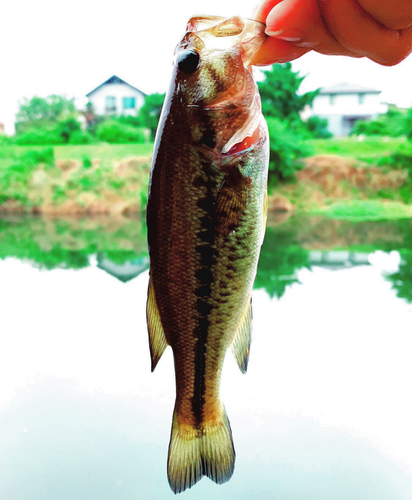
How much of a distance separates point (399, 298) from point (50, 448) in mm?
2636

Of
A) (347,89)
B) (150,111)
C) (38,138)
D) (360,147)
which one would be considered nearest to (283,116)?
(360,147)

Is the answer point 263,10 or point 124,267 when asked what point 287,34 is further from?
point 124,267

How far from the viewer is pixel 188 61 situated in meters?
0.52

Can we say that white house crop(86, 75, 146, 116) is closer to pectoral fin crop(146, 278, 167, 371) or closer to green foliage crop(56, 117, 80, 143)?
green foliage crop(56, 117, 80, 143)

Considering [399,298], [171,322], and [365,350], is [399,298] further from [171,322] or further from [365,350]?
[171,322]

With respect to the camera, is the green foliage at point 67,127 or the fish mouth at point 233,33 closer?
the fish mouth at point 233,33

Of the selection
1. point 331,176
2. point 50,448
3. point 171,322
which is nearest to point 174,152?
point 171,322

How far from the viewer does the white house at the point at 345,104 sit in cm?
1781

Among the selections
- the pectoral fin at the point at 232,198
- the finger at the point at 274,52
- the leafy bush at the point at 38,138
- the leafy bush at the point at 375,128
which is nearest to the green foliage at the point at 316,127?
the leafy bush at the point at 375,128

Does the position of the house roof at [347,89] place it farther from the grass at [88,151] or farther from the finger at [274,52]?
the finger at [274,52]

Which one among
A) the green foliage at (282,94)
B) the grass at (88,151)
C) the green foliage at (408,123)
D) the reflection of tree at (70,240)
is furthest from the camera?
the green foliage at (408,123)

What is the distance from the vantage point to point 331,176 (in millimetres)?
6457

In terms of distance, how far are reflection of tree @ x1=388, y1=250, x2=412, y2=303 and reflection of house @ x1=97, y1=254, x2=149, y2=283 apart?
7.26 ft

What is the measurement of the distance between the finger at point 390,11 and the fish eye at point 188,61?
0.61 feet
